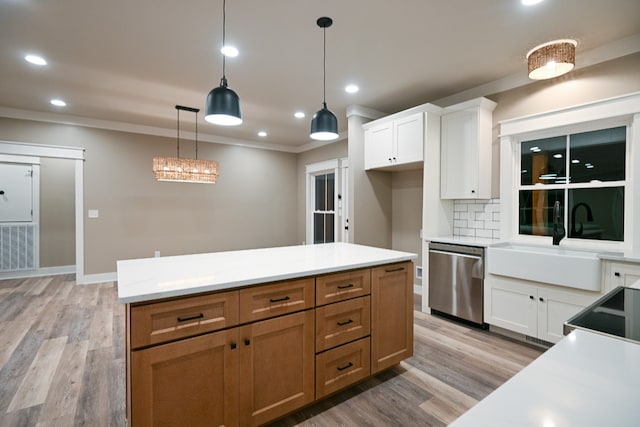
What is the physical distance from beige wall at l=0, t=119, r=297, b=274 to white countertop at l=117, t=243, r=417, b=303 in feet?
12.2

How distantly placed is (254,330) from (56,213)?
6282 mm

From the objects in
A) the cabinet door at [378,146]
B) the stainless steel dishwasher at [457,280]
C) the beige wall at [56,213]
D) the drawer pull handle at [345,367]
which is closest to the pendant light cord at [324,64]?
the cabinet door at [378,146]

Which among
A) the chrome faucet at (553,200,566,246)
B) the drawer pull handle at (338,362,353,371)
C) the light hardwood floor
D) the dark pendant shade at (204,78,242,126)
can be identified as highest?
the dark pendant shade at (204,78,242,126)

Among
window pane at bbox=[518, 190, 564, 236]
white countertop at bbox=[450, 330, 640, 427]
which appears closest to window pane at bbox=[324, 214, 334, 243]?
window pane at bbox=[518, 190, 564, 236]

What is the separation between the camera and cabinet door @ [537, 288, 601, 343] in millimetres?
2547

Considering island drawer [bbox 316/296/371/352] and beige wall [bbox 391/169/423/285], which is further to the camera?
beige wall [bbox 391/169/423/285]

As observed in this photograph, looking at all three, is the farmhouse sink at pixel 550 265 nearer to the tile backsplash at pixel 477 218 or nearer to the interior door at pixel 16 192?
the tile backsplash at pixel 477 218

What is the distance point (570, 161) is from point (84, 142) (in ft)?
21.4

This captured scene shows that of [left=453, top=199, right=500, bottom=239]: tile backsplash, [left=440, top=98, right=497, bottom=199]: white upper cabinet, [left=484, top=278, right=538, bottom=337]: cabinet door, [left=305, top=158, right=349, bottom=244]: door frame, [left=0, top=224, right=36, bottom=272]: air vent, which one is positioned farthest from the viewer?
[left=305, top=158, right=349, bottom=244]: door frame

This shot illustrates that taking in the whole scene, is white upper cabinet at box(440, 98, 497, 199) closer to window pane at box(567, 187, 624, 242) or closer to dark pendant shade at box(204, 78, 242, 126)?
window pane at box(567, 187, 624, 242)

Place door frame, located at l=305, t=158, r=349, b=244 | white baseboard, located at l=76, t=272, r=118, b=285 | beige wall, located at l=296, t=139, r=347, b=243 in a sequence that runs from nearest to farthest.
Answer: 1. white baseboard, located at l=76, t=272, r=118, b=285
2. door frame, located at l=305, t=158, r=349, b=244
3. beige wall, located at l=296, t=139, r=347, b=243

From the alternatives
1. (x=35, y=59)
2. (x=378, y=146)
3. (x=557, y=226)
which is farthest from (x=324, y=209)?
(x=35, y=59)

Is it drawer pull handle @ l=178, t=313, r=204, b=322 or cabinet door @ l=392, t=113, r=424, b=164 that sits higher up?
cabinet door @ l=392, t=113, r=424, b=164

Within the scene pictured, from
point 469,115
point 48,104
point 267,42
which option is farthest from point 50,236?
point 469,115
